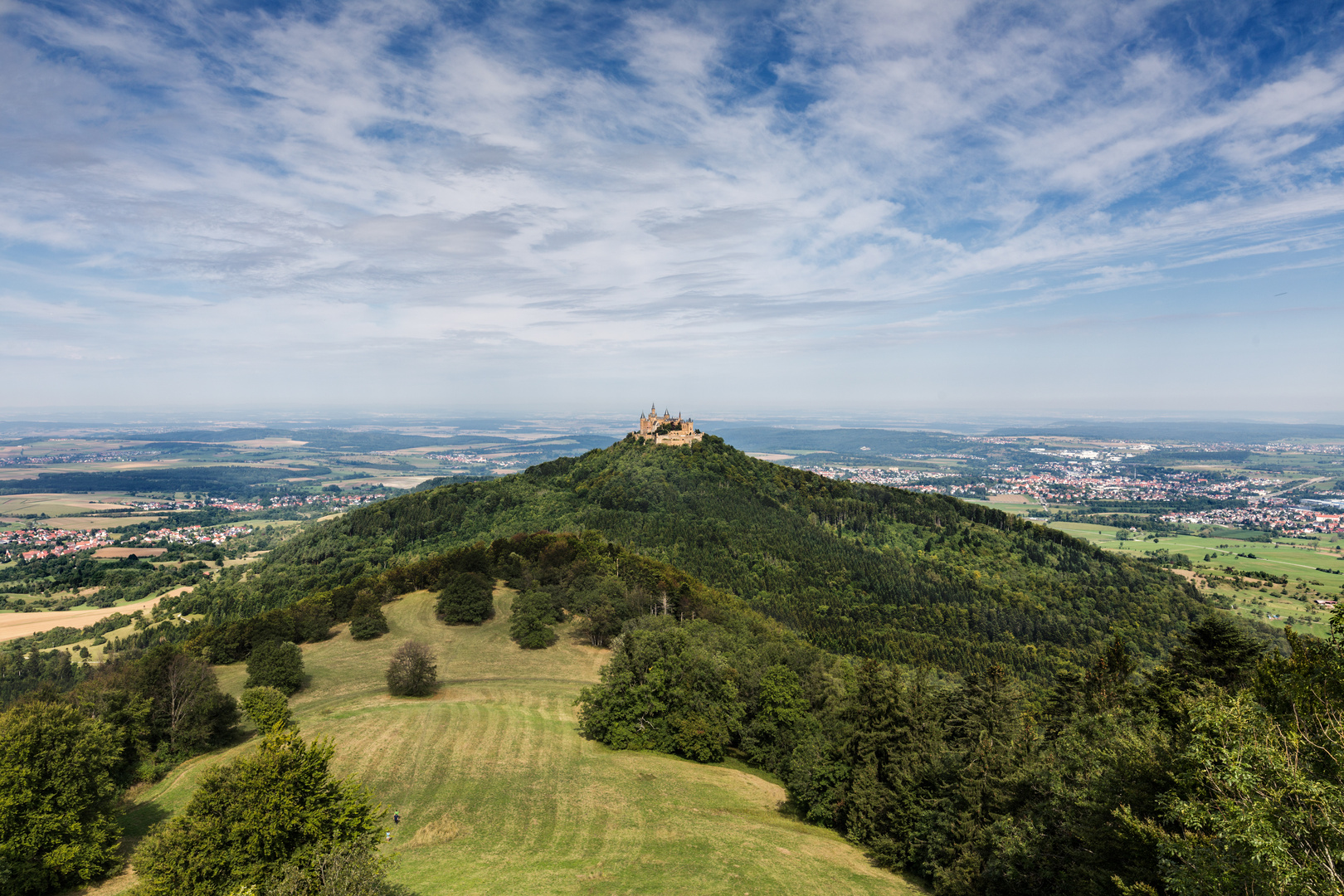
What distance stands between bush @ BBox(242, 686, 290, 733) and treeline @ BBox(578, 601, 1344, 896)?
24837 mm

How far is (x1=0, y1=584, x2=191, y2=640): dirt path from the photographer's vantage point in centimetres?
9225

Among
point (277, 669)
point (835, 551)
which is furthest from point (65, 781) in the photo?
point (835, 551)

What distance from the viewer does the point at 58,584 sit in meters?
133

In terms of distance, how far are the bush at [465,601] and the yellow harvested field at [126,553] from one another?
13870 cm

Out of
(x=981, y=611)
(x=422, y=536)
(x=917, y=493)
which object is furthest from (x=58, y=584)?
(x=917, y=493)

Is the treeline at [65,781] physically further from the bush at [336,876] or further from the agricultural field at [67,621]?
the agricultural field at [67,621]

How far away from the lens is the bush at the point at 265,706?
45062 mm

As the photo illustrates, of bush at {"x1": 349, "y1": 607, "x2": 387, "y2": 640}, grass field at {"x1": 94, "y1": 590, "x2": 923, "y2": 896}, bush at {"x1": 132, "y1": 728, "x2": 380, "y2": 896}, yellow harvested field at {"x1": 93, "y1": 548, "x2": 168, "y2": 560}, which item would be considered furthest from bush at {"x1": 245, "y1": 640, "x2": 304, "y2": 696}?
yellow harvested field at {"x1": 93, "y1": 548, "x2": 168, "y2": 560}

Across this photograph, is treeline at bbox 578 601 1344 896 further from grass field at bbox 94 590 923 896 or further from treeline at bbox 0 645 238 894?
treeline at bbox 0 645 238 894

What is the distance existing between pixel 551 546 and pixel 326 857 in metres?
79.9

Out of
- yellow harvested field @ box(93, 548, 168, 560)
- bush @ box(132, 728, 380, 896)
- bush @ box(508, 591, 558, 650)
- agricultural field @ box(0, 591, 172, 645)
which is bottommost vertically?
yellow harvested field @ box(93, 548, 168, 560)

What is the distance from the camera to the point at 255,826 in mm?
22703

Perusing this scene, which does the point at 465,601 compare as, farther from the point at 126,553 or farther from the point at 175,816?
the point at 126,553

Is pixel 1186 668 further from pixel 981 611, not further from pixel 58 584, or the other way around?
pixel 58 584
